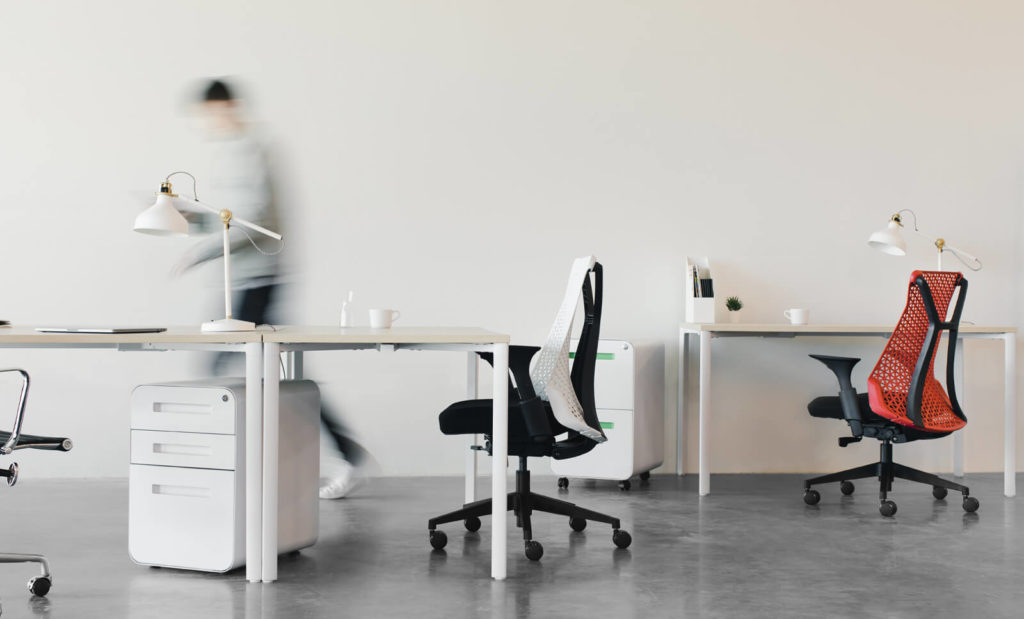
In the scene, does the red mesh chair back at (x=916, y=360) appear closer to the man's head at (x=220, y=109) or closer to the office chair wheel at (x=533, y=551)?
the office chair wheel at (x=533, y=551)

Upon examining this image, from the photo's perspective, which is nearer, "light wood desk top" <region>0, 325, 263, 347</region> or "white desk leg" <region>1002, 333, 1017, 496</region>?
"light wood desk top" <region>0, 325, 263, 347</region>

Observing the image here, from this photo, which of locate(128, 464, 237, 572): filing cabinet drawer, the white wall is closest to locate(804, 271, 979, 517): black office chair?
the white wall

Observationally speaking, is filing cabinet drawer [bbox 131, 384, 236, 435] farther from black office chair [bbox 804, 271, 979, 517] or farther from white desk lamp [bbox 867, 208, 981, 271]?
white desk lamp [bbox 867, 208, 981, 271]

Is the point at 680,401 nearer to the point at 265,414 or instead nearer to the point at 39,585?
the point at 265,414

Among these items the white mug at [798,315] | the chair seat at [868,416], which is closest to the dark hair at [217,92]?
the white mug at [798,315]

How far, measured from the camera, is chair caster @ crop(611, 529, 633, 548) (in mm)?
3252

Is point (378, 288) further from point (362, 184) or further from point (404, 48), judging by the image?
point (404, 48)

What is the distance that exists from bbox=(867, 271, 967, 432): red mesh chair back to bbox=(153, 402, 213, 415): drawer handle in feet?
9.12

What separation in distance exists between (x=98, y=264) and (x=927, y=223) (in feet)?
15.0

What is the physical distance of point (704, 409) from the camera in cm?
437

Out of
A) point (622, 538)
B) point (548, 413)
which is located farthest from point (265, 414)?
point (622, 538)

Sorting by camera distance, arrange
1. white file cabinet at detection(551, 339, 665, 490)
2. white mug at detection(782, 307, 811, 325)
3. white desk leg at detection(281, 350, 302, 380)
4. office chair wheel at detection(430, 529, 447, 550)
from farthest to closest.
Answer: white mug at detection(782, 307, 811, 325), white file cabinet at detection(551, 339, 665, 490), white desk leg at detection(281, 350, 302, 380), office chair wheel at detection(430, 529, 447, 550)

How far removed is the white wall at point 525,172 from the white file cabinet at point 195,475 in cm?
185

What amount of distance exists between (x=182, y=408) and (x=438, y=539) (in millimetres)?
999
